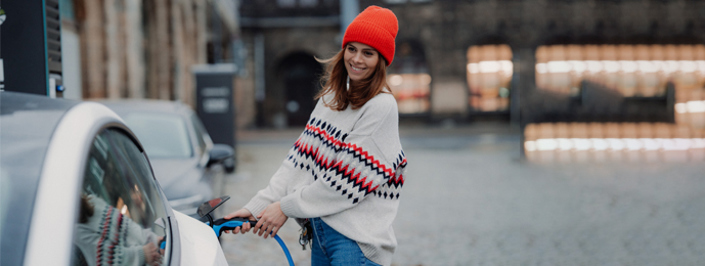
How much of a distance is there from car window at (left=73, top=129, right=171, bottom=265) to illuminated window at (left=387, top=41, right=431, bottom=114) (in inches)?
1120

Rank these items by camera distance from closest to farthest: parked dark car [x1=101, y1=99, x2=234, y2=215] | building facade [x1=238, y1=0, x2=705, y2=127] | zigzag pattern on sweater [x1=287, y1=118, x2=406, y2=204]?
zigzag pattern on sweater [x1=287, y1=118, x2=406, y2=204], parked dark car [x1=101, y1=99, x2=234, y2=215], building facade [x1=238, y1=0, x2=705, y2=127]

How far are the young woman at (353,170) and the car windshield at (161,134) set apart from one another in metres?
3.63

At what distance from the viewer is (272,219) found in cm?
215

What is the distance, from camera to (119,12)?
12.6 metres

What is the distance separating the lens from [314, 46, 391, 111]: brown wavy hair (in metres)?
2.13

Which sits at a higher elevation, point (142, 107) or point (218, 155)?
point (142, 107)

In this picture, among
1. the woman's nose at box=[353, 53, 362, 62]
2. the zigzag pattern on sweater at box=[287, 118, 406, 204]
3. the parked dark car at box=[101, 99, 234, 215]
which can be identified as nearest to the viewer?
the zigzag pattern on sweater at box=[287, 118, 406, 204]

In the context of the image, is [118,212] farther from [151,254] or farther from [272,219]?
[272,219]

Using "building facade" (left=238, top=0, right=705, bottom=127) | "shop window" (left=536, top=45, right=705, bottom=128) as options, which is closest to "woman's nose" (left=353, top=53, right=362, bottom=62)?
"shop window" (left=536, top=45, right=705, bottom=128)

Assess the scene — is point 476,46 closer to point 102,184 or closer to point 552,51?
point 552,51

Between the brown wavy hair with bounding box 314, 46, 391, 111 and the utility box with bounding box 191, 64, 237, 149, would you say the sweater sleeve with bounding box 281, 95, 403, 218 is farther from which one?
the utility box with bounding box 191, 64, 237, 149

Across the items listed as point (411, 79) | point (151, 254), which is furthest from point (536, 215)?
point (411, 79)

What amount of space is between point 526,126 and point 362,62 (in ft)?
38.2

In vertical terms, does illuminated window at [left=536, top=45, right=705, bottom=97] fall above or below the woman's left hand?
below
